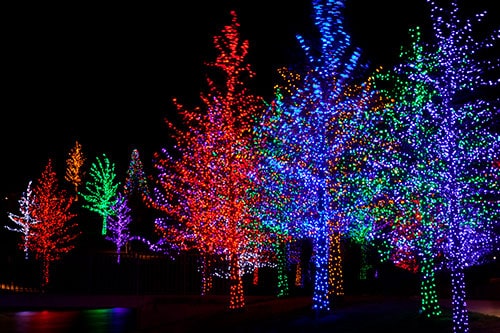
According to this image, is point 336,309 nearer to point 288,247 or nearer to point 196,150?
point 196,150

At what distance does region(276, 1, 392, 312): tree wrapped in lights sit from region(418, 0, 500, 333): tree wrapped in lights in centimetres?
255

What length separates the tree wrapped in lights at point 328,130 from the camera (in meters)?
16.1

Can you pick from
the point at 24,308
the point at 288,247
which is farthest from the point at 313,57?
the point at 24,308

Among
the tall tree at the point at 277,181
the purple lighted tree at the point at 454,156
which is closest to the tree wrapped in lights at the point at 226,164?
the tall tree at the point at 277,181

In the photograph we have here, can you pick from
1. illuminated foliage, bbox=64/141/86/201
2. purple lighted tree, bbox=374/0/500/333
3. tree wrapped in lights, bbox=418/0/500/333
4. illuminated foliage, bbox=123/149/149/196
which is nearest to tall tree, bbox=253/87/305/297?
purple lighted tree, bbox=374/0/500/333

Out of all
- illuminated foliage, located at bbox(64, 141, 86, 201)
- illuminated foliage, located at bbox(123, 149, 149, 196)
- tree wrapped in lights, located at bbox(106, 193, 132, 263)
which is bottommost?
tree wrapped in lights, located at bbox(106, 193, 132, 263)

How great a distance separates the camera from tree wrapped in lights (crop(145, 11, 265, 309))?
18.5 meters

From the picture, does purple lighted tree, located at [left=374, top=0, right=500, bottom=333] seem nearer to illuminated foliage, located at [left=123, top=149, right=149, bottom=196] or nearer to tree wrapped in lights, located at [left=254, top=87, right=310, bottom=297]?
tree wrapped in lights, located at [left=254, top=87, right=310, bottom=297]

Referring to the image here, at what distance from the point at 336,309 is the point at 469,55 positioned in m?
7.43

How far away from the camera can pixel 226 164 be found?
61.1 ft

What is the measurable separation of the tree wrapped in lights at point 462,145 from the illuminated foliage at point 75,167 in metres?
67.8

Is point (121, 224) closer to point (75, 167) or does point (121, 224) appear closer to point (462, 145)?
point (75, 167)

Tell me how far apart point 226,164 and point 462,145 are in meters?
7.57

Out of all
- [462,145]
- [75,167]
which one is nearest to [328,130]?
[462,145]
